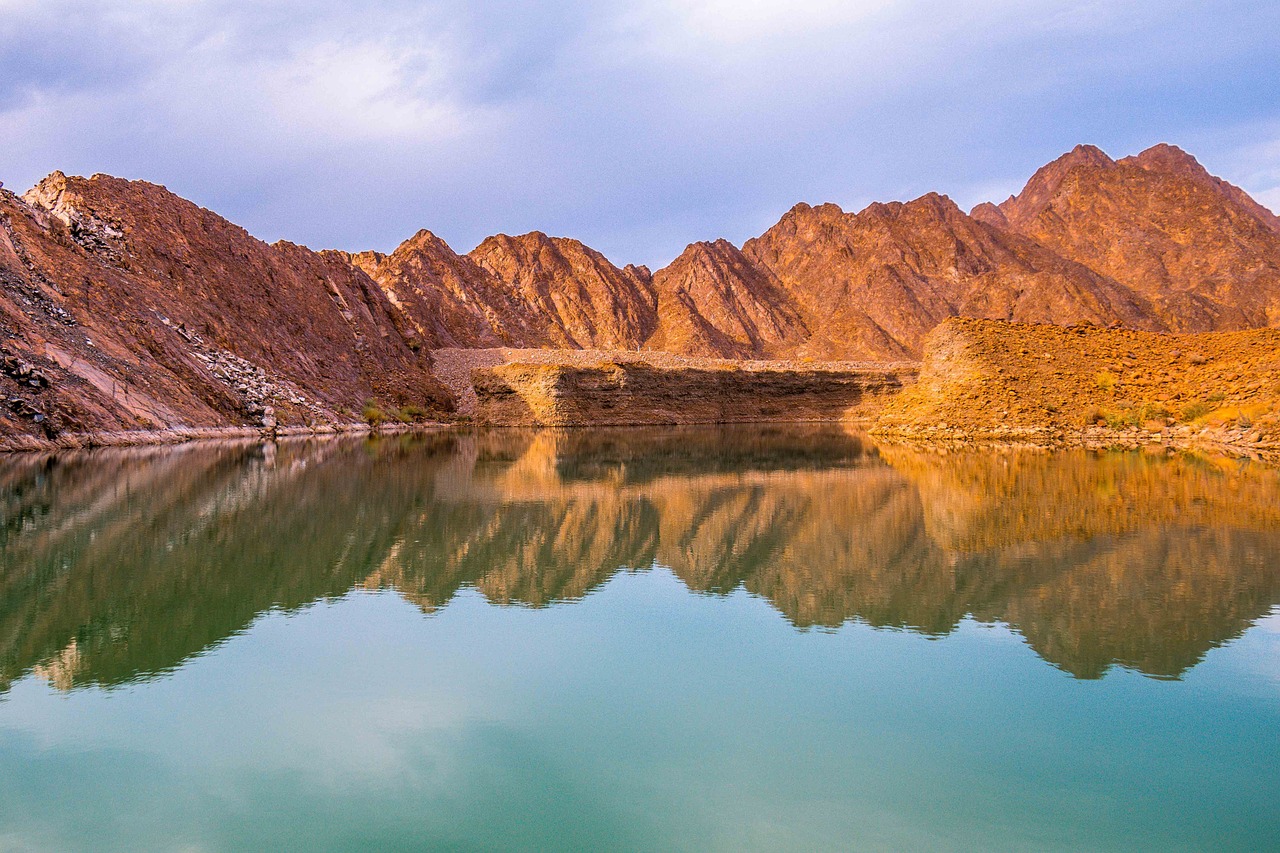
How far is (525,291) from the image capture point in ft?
436

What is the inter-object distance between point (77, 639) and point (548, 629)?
387cm

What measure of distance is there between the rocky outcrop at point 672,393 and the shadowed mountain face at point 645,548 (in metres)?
39.2

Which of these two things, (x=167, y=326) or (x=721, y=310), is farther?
(x=721, y=310)

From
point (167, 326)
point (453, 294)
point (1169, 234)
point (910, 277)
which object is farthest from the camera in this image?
point (1169, 234)

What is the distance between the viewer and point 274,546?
11984 mm

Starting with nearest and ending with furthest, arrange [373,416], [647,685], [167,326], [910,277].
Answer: [647,685] → [167,326] → [373,416] → [910,277]

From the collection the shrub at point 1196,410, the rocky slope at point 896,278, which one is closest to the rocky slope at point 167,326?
the shrub at point 1196,410

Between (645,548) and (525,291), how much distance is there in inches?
4858

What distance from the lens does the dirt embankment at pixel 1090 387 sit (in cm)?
3662

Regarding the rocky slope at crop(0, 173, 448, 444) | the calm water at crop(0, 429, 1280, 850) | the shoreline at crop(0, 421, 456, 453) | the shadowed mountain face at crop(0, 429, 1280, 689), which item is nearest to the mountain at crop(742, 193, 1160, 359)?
the rocky slope at crop(0, 173, 448, 444)

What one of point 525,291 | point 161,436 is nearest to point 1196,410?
point 161,436

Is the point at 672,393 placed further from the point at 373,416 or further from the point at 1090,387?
the point at 1090,387

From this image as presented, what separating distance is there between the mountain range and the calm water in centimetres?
2189

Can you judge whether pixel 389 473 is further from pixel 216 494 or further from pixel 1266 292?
pixel 1266 292
